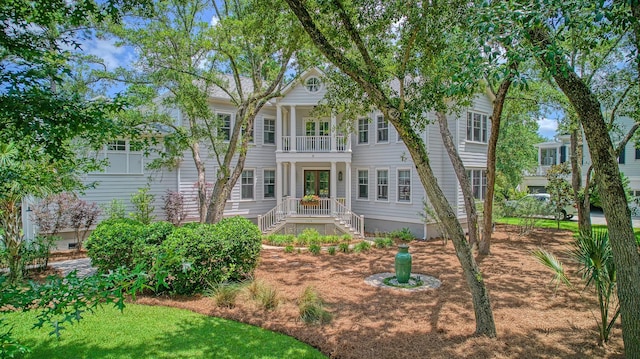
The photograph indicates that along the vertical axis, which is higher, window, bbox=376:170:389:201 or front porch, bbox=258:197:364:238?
window, bbox=376:170:389:201

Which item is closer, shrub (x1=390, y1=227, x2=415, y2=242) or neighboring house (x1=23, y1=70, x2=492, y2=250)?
shrub (x1=390, y1=227, x2=415, y2=242)

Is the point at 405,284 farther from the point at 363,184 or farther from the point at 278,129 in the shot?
the point at 278,129

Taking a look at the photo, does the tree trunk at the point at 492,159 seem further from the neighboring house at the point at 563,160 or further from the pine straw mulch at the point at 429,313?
the neighboring house at the point at 563,160

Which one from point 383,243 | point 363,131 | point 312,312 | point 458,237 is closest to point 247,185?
point 363,131

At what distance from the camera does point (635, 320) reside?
4.38 metres

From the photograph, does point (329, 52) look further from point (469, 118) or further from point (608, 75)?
point (469, 118)

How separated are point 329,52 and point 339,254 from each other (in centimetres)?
841

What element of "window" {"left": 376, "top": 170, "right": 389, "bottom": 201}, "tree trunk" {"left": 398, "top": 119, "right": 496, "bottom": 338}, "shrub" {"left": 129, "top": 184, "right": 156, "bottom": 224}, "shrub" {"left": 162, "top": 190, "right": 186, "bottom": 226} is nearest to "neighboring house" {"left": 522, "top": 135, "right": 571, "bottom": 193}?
"window" {"left": 376, "top": 170, "right": 389, "bottom": 201}

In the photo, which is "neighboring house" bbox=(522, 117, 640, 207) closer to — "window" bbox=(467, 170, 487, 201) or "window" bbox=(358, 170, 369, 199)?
"window" bbox=(467, 170, 487, 201)

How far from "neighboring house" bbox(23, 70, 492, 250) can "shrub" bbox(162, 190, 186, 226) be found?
1.49 feet

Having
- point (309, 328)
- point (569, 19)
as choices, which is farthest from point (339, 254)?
point (569, 19)

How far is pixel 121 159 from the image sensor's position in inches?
591

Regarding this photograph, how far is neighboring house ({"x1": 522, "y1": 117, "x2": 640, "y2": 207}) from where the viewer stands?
2544 cm

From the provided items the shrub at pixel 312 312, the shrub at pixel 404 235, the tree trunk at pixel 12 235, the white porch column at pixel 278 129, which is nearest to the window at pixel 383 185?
the shrub at pixel 404 235
